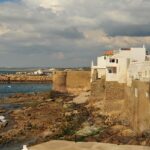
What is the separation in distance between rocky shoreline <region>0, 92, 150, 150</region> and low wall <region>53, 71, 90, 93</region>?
42.8ft

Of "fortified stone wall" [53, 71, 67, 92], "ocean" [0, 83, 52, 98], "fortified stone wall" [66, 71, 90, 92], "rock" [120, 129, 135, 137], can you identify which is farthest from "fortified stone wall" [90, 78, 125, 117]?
"ocean" [0, 83, 52, 98]

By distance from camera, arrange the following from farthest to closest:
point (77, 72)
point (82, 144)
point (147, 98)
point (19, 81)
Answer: point (19, 81), point (77, 72), point (147, 98), point (82, 144)

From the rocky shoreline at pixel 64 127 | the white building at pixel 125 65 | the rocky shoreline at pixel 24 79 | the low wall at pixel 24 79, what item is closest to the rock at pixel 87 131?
the rocky shoreline at pixel 64 127

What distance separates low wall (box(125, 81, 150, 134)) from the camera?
102 feet

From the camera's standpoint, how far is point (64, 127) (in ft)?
129

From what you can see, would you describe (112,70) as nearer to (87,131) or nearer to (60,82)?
(87,131)

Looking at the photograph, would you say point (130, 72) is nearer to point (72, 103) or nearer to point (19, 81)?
point (72, 103)

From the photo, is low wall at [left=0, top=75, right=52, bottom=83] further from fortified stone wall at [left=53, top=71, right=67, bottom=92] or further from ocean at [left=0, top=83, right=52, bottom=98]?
fortified stone wall at [left=53, top=71, right=67, bottom=92]

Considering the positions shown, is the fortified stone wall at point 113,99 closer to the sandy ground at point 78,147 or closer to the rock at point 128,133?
the rock at point 128,133

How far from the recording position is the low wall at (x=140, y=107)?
1220 inches

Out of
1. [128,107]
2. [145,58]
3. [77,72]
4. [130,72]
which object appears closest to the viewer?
[128,107]

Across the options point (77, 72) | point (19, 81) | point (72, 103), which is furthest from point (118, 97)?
point (19, 81)

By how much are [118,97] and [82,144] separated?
2248cm

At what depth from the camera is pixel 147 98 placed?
3102cm
